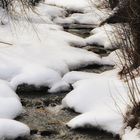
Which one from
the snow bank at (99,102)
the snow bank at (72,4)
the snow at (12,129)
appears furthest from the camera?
the snow bank at (72,4)

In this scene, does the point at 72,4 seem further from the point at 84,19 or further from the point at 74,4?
the point at 84,19

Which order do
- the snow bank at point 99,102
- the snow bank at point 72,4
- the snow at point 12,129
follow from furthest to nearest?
the snow bank at point 72,4
the snow bank at point 99,102
the snow at point 12,129

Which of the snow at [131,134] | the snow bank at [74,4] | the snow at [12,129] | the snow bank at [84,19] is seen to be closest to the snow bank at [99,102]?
the snow at [131,134]

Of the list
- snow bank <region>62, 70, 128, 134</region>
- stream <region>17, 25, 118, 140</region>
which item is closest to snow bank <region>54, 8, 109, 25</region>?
snow bank <region>62, 70, 128, 134</region>

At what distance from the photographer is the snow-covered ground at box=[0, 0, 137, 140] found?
543 centimetres

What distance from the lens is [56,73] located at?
688 centimetres

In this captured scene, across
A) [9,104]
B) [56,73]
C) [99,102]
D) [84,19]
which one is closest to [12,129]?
[9,104]

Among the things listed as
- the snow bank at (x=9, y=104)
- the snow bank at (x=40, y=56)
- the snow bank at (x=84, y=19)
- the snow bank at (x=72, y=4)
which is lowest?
the snow bank at (x=72, y=4)

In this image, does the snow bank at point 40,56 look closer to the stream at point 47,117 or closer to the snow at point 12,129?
the stream at point 47,117

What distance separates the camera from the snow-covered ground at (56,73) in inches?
214

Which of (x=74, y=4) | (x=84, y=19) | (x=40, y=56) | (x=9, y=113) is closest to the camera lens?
(x=9, y=113)

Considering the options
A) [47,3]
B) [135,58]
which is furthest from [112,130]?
[47,3]

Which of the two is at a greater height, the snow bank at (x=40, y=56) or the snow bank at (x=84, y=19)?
the snow bank at (x=40, y=56)

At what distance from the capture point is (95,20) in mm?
10609
